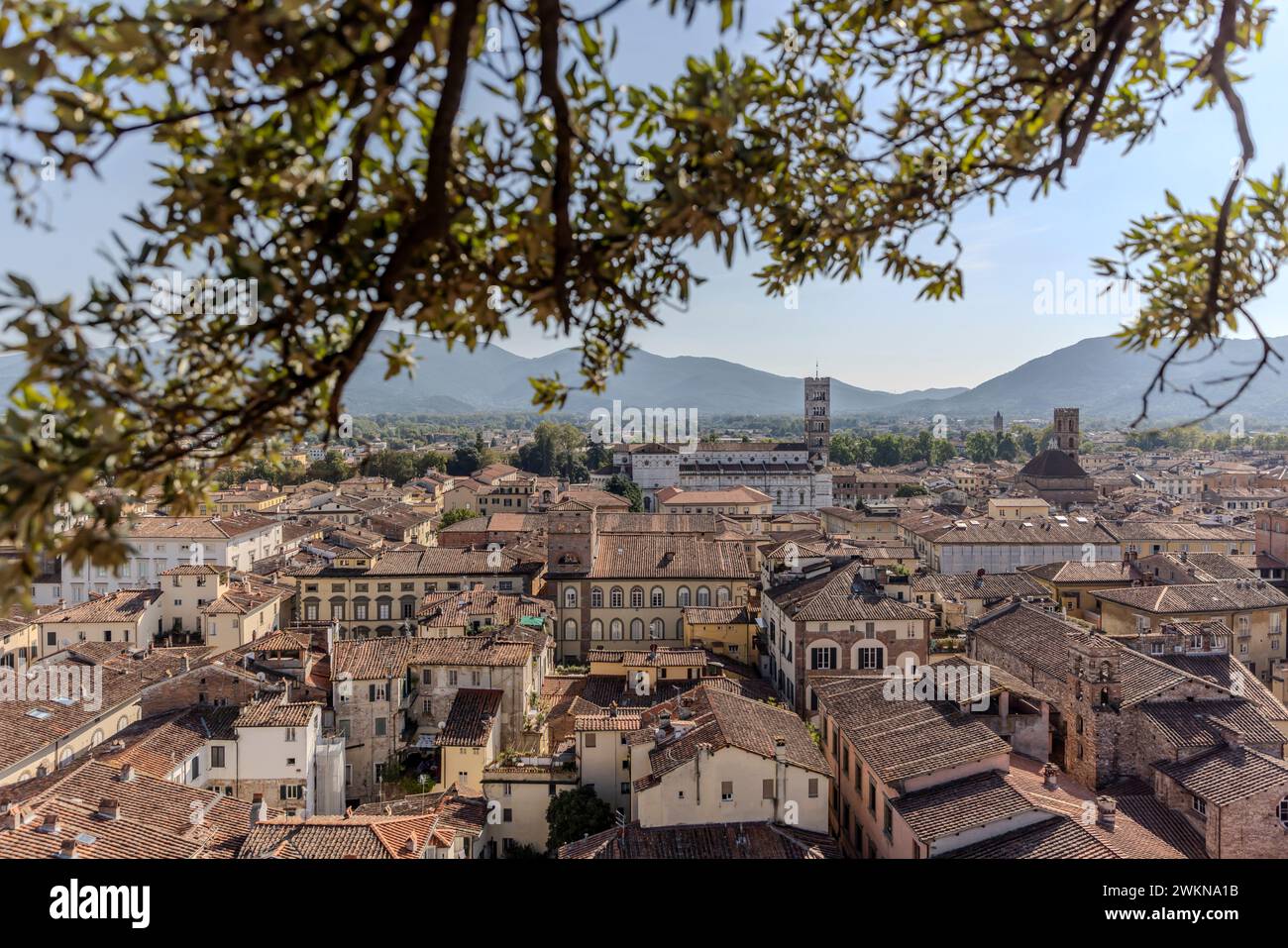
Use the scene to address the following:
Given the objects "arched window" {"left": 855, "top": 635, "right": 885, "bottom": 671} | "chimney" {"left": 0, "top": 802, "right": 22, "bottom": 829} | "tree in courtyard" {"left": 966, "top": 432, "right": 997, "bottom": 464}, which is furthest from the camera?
"tree in courtyard" {"left": 966, "top": 432, "right": 997, "bottom": 464}

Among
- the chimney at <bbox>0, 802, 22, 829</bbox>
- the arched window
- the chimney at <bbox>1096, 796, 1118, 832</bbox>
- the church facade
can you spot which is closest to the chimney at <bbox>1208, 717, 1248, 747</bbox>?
the chimney at <bbox>1096, 796, 1118, 832</bbox>

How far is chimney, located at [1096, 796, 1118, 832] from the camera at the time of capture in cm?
1128

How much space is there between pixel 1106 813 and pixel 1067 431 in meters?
66.5

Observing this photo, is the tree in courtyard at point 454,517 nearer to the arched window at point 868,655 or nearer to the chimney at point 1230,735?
the arched window at point 868,655

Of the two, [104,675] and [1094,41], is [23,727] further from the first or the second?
[1094,41]

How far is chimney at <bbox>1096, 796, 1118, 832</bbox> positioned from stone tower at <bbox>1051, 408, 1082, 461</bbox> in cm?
6526

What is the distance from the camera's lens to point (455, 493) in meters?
60.8

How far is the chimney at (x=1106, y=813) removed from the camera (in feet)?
37.0

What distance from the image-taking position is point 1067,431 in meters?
70.8

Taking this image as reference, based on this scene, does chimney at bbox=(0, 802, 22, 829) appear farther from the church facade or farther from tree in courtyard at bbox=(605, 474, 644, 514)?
the church facade

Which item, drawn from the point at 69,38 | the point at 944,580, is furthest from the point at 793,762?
the point at 944,580

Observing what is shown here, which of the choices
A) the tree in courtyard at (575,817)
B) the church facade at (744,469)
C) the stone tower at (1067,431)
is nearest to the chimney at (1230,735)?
the tree in courtyard at (575,817)

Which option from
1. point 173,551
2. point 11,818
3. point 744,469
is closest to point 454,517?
point 173,551
